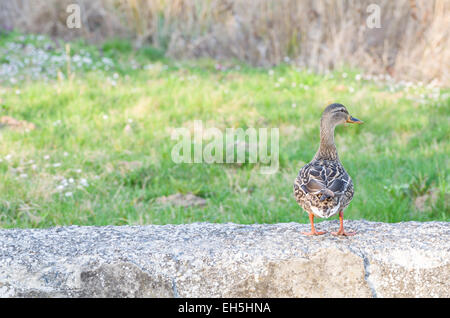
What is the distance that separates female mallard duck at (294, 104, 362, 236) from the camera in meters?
3.58

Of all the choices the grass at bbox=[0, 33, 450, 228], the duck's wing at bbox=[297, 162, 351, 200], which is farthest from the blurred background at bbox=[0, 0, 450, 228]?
the duck's wing at bbox=[297, 162, 351, 200]

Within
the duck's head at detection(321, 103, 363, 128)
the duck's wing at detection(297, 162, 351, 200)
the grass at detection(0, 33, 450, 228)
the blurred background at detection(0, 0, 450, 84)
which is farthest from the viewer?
the blurred background at detection(0, 0, 450, 84)

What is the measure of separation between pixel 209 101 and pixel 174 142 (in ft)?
4.71

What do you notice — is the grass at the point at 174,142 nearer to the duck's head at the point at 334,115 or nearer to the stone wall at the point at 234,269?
the duck's head at the point at 334,115

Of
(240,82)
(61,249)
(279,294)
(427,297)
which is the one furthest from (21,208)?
(240,82)

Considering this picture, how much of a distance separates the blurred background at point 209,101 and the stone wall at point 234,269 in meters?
1.23

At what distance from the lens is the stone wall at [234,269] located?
3504 mm

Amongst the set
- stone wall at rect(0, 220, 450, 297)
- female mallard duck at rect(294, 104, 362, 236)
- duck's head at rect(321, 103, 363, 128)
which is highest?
duck's head at rect(321, 103, 363, 128)

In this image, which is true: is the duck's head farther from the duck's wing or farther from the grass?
the grass

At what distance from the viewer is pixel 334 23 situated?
402 inches

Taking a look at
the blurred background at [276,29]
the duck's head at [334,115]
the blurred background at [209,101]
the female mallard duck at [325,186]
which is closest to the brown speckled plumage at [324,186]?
the female mallard duck at [325,186]

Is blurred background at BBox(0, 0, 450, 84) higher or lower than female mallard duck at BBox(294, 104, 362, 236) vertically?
higher

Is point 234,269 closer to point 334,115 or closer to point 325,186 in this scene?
point 325,186

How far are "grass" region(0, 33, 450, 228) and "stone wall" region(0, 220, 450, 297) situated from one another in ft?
4.06
